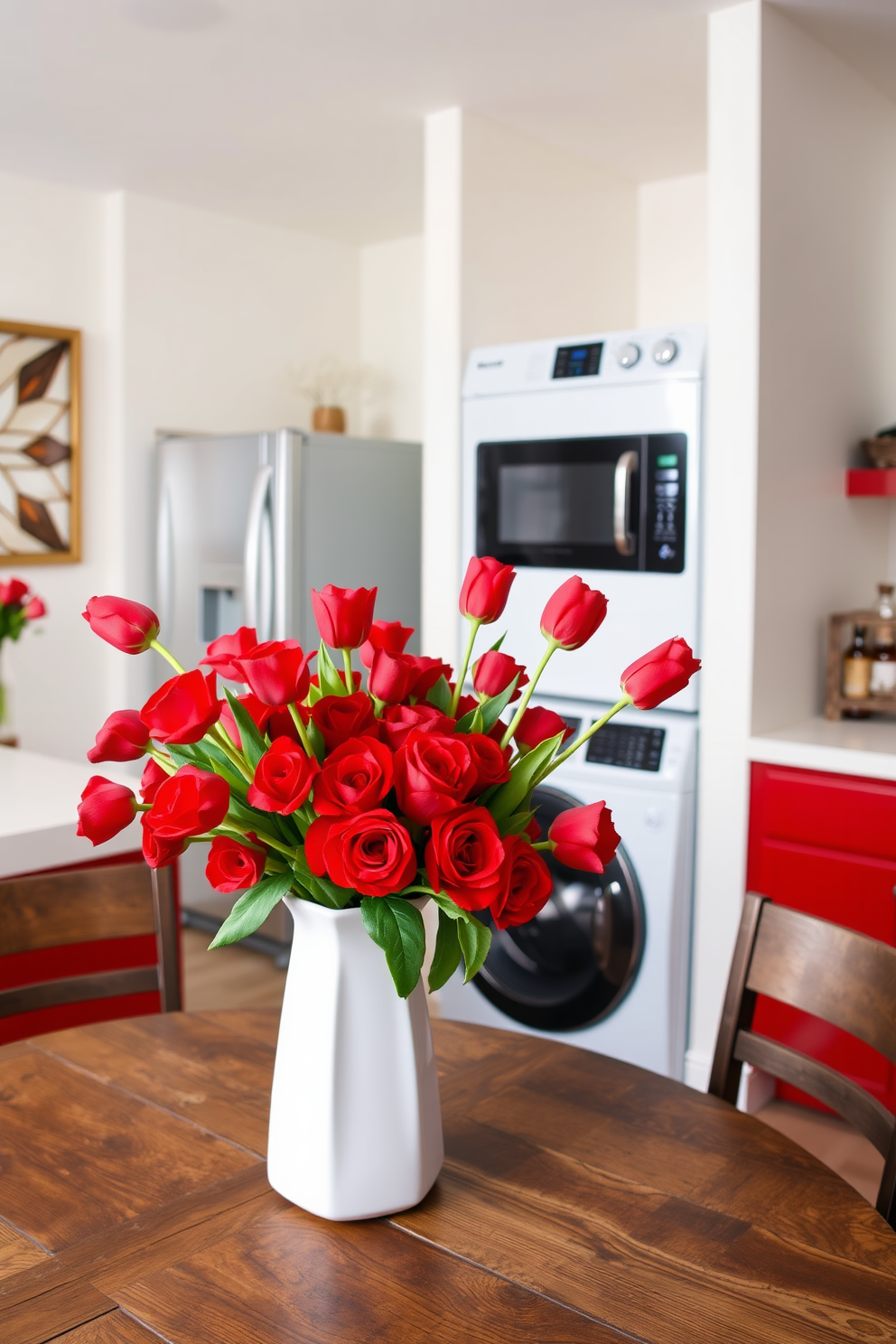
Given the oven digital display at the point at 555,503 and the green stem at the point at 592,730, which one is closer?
the green stem at the point at 592,730

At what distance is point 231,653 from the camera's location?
3.11ft

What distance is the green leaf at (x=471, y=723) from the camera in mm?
967

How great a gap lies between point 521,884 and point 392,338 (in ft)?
12.7

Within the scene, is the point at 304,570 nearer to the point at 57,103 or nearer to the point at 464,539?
the point at 464,539

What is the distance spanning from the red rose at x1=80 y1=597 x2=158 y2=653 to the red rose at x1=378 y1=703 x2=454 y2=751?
0.66 feet

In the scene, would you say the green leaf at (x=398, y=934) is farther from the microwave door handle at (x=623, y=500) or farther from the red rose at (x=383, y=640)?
the microwave door handle at (x=623, y=500)

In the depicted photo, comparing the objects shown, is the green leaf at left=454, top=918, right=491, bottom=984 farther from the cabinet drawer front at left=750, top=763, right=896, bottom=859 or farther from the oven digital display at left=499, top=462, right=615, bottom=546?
the oven digital display at left=499, top=462, right=615, bottom=546

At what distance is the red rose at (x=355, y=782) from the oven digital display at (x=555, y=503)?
1.96m

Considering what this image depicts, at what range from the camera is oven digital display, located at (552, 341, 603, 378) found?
9.02 ft

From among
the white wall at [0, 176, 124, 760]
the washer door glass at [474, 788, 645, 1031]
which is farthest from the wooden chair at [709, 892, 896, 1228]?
the white wall at [0, 176, 124, 760]

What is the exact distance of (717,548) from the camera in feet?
8.46

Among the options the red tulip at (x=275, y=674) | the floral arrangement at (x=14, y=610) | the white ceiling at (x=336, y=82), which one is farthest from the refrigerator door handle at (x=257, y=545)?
the red tulip at (x=275, y=674)

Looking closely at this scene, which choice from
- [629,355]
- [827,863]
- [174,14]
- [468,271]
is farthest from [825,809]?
[174,14]

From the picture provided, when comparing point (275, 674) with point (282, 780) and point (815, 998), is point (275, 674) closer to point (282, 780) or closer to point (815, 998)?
point (282, 780)
